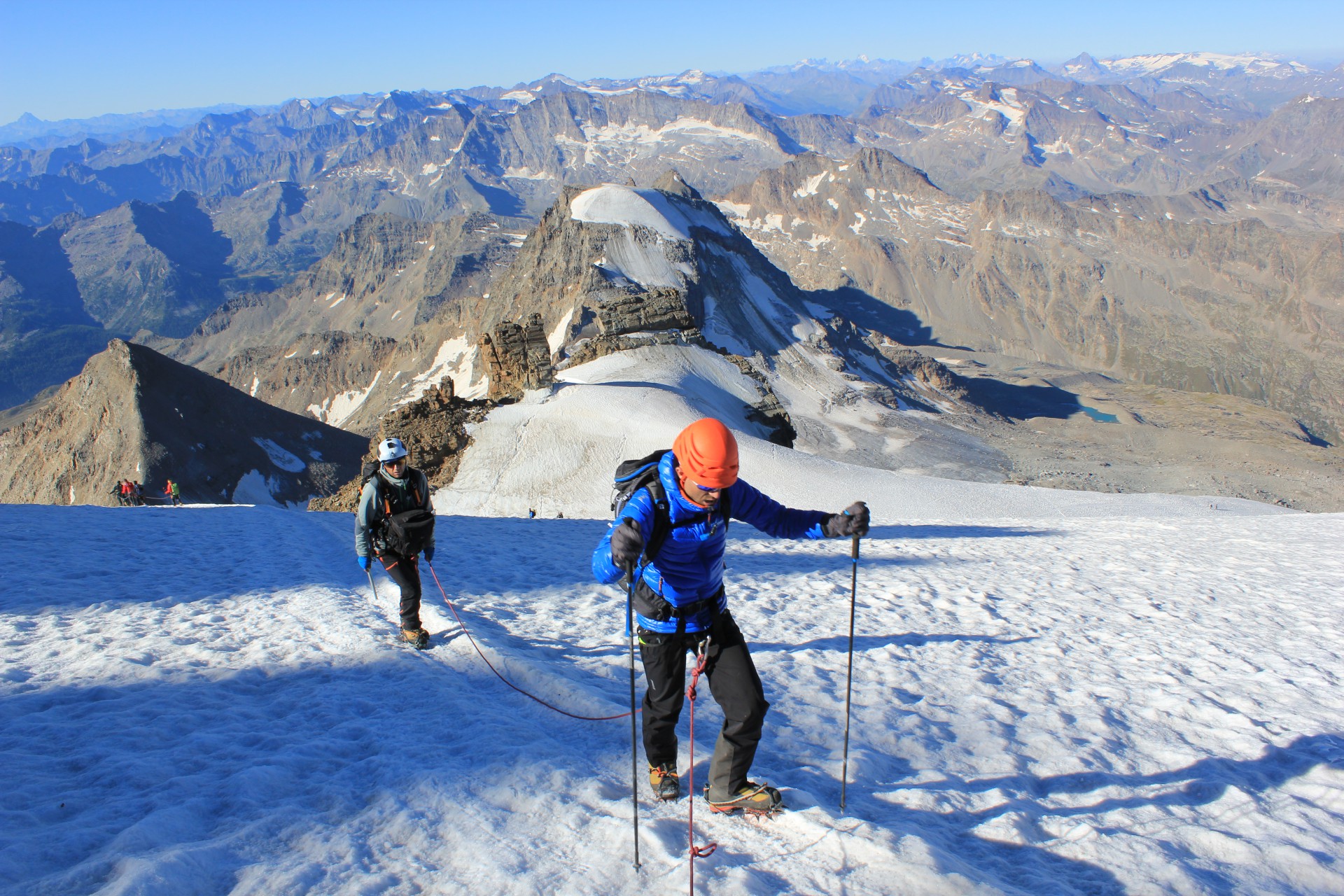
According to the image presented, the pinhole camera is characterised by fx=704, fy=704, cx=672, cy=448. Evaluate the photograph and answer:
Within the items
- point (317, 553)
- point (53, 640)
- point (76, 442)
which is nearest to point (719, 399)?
point (317, 553)

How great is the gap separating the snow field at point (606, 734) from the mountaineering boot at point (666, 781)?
10cm

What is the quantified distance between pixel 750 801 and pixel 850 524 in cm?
194

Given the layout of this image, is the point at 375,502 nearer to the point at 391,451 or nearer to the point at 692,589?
the point at 391,451

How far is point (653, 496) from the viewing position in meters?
4.38

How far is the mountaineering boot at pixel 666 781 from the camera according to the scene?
4785 millimetres

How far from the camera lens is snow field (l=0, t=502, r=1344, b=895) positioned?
4152 mm

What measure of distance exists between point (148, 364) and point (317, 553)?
1754 inches

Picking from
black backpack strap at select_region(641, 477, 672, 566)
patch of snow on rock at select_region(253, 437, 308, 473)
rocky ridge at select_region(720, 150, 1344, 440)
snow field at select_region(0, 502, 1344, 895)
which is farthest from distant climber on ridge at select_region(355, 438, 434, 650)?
rocky ridge at select_region(720, 150, 1344, 440)

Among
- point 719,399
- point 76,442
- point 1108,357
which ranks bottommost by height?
point 76,442

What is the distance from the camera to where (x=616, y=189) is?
89625 mm

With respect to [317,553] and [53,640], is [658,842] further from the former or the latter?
[317,553]

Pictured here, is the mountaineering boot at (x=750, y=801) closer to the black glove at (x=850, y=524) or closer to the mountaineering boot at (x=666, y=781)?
the mountaineering boot at (x=666, y=781)

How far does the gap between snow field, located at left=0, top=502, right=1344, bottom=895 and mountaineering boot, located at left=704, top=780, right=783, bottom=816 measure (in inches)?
3.5

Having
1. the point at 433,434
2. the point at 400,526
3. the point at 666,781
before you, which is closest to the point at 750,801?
the point at 666,781
